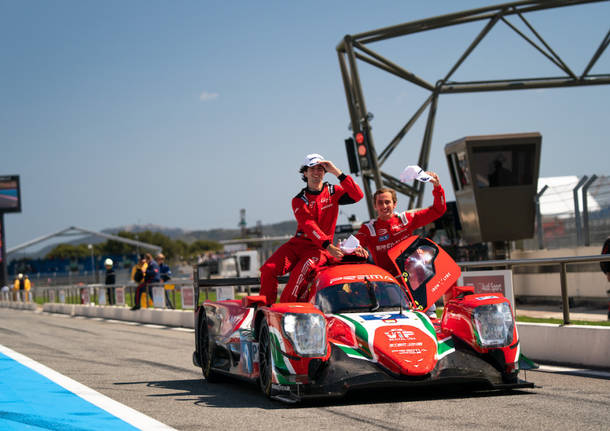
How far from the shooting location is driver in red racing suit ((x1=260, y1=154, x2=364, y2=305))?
28.5 ft

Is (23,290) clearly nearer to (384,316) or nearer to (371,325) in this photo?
(384,316)

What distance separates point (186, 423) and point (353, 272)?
2.32 metres

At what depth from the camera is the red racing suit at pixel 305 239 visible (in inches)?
342

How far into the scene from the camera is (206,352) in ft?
33.0

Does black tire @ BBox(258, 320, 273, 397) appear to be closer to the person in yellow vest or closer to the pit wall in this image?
the pit wall

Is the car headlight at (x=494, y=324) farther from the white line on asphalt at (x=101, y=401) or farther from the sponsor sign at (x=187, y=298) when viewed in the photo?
the sponsor sign at (x=187, y=298)

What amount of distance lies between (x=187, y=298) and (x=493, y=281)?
39.8 ft

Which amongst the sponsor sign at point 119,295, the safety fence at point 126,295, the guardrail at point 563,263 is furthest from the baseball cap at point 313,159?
the sponsor sign at point 119,295

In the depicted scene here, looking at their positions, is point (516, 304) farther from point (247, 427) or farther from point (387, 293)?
point (247, 427)

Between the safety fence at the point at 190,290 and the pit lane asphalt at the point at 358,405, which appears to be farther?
the safety fence at the point at 190,290

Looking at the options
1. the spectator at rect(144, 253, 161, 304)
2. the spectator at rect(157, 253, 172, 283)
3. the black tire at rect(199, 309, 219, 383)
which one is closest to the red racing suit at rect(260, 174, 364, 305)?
the black tire at rect(199, 309, 219, 383)

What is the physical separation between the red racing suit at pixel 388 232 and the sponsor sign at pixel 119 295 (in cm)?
Result: 1997

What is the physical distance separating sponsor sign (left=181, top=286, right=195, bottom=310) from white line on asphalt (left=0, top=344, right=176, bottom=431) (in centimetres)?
994

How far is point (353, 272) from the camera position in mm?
8219
